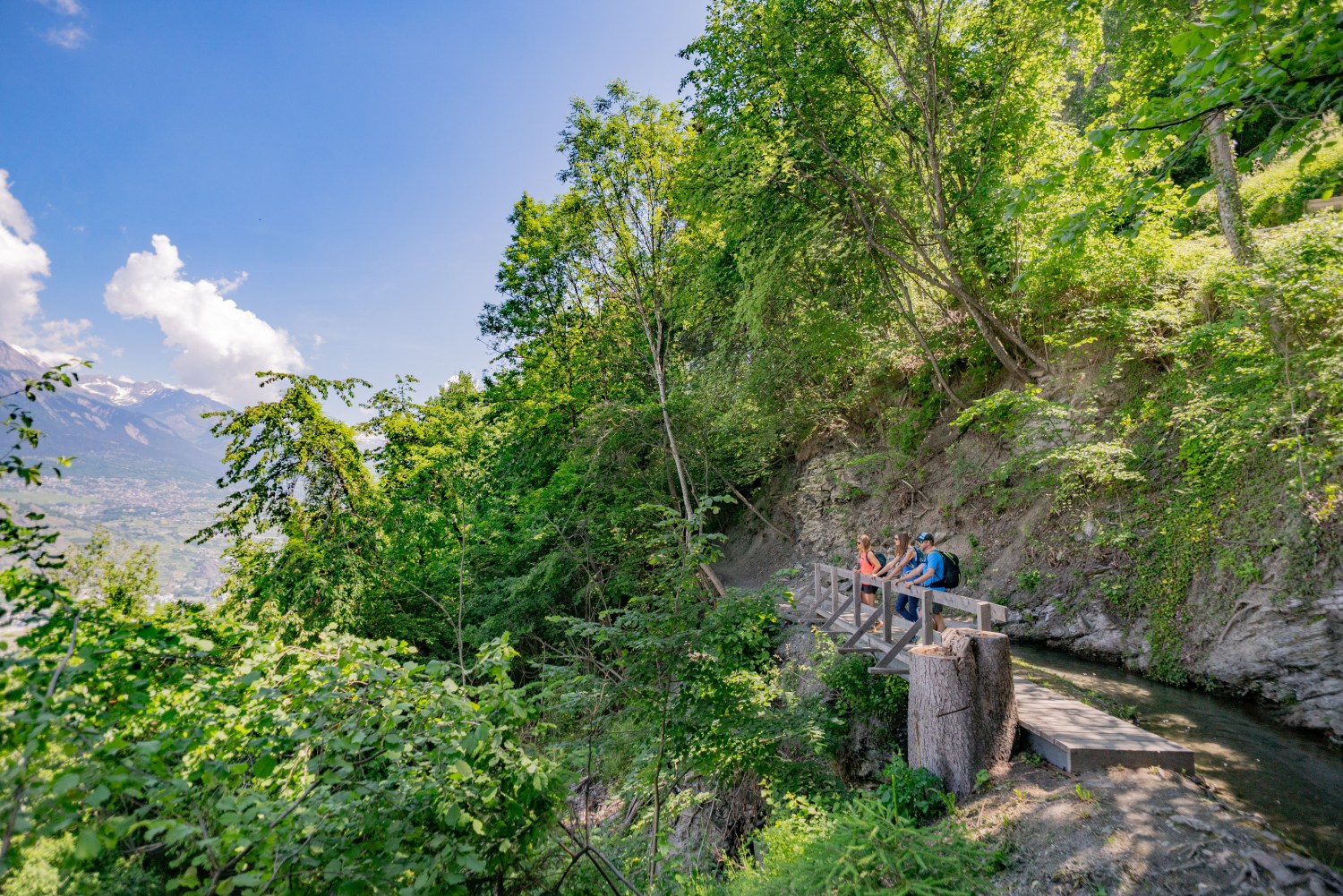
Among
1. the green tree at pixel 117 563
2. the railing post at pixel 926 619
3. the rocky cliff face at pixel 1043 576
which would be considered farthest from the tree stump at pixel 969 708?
the green tree at pixel 117 563

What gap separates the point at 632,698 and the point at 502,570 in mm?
12512

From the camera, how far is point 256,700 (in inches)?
101

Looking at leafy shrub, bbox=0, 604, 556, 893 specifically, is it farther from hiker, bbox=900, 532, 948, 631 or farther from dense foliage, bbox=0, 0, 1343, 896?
hiker, bbox=900, 532, 948, 631

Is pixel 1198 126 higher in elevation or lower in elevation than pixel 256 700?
higher

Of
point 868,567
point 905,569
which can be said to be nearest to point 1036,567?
point 905,569

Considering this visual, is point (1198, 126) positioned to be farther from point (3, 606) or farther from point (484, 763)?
point (3, 606)

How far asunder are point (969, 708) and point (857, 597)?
12.2 ft

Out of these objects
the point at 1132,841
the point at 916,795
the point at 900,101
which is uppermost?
the point at 900,101

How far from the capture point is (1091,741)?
15.3 ft

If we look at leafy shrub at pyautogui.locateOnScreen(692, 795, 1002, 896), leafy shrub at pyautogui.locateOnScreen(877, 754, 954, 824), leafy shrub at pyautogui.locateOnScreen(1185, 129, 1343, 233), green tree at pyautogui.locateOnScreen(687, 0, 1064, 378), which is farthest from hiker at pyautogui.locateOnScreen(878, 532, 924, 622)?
leafy shrub at pyautogui.locateOnScreen(1185, 129, 1343, 233)

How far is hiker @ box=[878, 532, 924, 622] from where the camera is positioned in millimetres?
7608

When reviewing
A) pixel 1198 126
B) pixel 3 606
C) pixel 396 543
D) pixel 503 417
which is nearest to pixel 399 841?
pixel 3 606

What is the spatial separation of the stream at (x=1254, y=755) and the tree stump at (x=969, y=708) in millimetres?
1490

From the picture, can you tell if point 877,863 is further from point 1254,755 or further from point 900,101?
point 900,101
